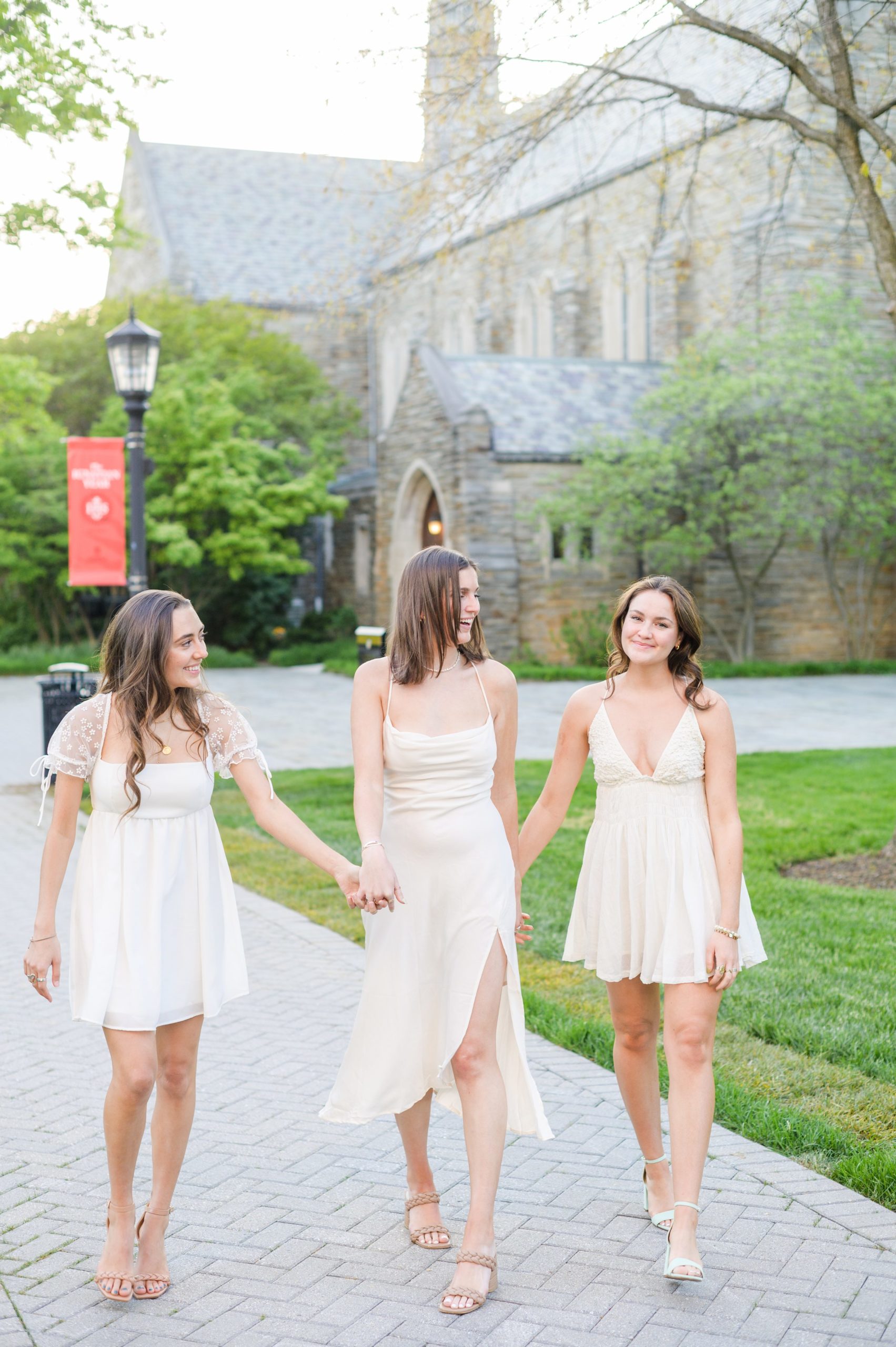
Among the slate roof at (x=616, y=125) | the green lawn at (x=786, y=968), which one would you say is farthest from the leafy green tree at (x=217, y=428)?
the green lawn at (x=786, y=968)

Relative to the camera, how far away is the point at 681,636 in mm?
3930

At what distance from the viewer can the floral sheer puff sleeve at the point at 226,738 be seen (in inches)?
151

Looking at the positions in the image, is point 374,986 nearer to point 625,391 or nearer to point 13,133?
point 13,133

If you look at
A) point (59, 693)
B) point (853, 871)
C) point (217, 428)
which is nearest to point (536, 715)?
point (59, 693)

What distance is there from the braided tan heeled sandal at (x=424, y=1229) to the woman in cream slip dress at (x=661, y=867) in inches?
23.4

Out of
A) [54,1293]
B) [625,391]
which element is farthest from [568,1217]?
[625,391]

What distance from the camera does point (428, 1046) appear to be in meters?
3.85

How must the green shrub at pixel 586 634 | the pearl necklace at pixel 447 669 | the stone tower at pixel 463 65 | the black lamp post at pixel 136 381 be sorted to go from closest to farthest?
the pearl necklace at pixel 447 669 < the stone tower at pixel 463 65 < the black lamp post at pixel 136 381 < the green shrub at pixel 586 634

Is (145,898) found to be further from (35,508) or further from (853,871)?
(35,508)

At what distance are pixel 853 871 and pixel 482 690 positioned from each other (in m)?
5.90

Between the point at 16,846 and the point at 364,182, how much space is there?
3961 cm

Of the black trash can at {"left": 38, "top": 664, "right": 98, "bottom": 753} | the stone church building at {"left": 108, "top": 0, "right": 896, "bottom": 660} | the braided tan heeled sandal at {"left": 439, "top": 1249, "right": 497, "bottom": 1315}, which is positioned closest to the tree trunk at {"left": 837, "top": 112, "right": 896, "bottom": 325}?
the braided tan heeled sandal at {"left": 439, "top": 1249, "right": 497, "bottom": 1315}

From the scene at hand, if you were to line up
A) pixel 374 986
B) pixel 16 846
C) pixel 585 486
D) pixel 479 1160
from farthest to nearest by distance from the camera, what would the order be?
1. pixel 585 486
2. pixel 16 846
3. pixel 374 986
4. pixel 479 1160

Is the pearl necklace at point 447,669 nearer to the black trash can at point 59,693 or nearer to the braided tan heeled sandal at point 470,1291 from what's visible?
the braided tan heeled sandal at point 470,1291
